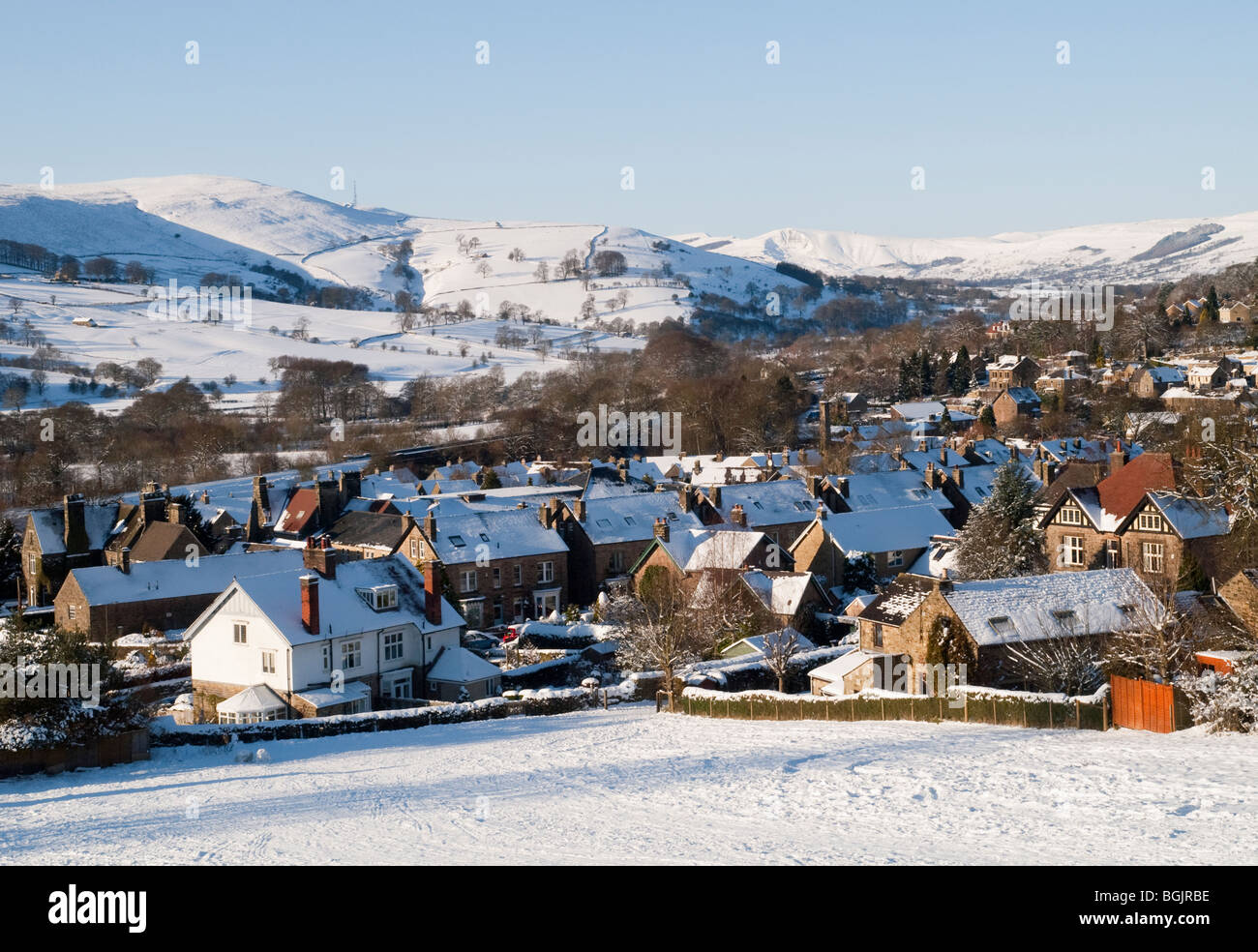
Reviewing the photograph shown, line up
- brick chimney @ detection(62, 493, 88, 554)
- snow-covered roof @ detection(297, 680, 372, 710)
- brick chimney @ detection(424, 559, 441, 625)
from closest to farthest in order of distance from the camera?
snow-covered roof @ detection(297, 680, 372, 710)
brick chimney @ detection(424, 559, 441, 625)
brick chimney @ detection(62, 493, 88, 554)

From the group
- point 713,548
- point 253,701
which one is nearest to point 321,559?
point 253,701

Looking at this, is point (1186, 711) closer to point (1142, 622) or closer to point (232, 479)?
point (1142, 622)

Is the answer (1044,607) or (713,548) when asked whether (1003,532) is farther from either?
(1044,607)

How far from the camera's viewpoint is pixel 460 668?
40.0m

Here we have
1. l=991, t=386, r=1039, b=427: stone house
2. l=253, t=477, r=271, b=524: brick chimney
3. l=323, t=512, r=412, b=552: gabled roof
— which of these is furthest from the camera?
l=991, t=386, r=1039, b=427: stone house

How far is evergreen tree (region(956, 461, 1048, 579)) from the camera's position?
159 ft

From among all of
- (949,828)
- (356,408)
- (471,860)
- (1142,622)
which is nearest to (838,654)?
(1142,622)

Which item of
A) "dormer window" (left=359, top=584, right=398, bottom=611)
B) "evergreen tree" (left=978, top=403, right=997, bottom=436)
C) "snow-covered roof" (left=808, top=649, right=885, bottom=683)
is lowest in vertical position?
"snow-covered roof" (left=808, top=649, right=885, bottom=683)

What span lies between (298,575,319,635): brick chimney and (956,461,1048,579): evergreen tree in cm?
2484

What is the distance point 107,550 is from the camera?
5500cm

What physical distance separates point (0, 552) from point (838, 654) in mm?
43077

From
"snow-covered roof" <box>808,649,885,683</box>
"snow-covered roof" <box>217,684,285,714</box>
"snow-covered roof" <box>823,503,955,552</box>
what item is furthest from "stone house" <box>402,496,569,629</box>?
"snow-covered roof" <box>808,649,885,683</box>

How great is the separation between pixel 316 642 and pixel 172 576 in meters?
15.8

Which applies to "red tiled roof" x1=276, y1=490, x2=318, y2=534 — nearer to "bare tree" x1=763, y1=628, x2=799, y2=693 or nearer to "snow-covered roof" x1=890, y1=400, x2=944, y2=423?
"bare tree" x1=763, y1=628, x2=799, y2=693
